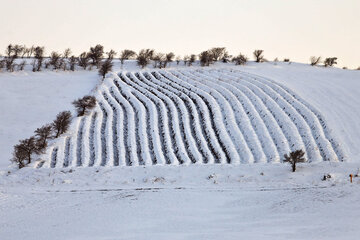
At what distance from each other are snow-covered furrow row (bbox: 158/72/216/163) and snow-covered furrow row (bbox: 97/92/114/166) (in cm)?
717

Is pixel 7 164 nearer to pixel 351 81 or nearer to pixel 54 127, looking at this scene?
pixel 54 127

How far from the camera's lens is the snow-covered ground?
15.5 m

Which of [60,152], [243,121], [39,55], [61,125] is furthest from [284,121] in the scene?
[39,55]

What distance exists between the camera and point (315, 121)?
113 feet

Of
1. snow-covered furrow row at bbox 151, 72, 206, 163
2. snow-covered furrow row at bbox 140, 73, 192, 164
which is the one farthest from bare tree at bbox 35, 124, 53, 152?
snow-covered furrow row at bbox 151, 72, 206, 163

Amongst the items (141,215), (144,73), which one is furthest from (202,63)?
(141,215)

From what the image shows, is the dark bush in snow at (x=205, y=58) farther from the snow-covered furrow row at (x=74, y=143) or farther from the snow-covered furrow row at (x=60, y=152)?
the snow-covered furrow row at (x=60, y=152)

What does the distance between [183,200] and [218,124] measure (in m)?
15.4

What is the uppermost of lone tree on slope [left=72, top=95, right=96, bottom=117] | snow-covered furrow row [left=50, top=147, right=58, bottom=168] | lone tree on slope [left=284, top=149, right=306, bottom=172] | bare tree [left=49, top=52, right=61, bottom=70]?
bare tree [left=49, top=52, right=61, bottom=70]

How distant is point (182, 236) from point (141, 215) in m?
4.08

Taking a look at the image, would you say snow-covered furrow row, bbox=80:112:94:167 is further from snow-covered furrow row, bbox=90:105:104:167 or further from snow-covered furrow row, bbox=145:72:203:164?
snow-covered furrow row, bbox=145:72:203:164

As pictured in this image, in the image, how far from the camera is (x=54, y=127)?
107 feet

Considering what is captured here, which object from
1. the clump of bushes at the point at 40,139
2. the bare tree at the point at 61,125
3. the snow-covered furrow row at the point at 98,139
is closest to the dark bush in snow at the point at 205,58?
the snow-covered furrow row at the point at 98,139

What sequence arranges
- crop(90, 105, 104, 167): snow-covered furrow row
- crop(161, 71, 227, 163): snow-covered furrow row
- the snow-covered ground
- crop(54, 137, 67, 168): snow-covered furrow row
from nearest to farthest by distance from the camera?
the snow-covered ground → crop(54, 137, 67, 168): snow-covered furrow row → crop(90, 105, 104, 167): snow-covered furrow row → crop(161, 71, 227, 163): snow-covered furrow row
